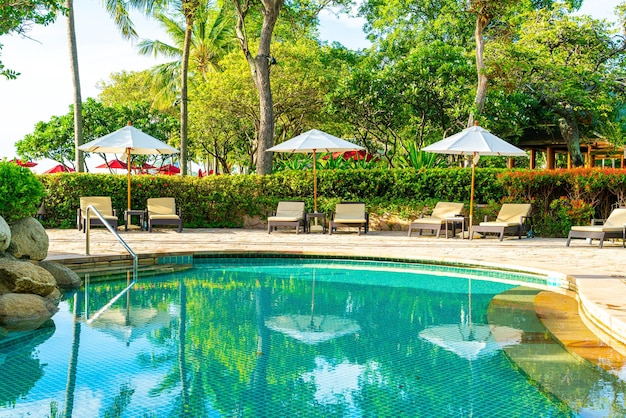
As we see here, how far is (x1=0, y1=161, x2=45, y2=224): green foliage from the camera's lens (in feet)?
29.2

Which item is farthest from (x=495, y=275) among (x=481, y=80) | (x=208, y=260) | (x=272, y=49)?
(x=272, y=49)

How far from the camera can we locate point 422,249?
12781 mm

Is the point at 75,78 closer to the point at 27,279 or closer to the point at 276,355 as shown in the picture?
the point at 27,279

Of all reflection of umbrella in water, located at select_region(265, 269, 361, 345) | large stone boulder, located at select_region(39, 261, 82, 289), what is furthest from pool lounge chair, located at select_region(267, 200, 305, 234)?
reflection of umbrella in water, located at select_region(265, 269, 361, 345)

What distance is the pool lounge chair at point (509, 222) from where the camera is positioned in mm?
14797

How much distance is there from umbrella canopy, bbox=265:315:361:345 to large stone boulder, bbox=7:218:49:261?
3.55m

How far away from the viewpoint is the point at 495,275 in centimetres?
1033

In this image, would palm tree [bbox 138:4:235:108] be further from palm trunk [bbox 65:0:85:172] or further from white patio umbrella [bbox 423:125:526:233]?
white patio umbrella [bbox 423:125:526:233]

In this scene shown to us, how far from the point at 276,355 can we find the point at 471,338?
2.11 meters

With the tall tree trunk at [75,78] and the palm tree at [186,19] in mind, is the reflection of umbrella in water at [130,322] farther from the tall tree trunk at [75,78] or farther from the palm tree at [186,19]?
the palm tree at [186,19]

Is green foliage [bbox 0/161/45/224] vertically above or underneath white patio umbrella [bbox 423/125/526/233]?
underneath

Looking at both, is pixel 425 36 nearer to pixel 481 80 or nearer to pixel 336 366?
pixel 481 80

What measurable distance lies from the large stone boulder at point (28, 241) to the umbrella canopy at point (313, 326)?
3549 millimetres

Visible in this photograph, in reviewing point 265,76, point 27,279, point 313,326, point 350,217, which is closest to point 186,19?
point 265,76
